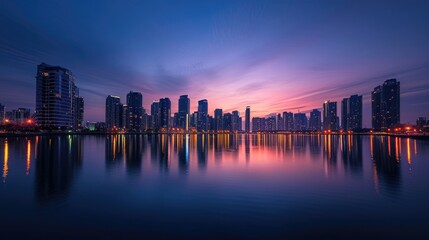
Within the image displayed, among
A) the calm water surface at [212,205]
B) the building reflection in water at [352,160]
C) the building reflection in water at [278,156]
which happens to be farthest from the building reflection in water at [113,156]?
the building reflection in water at [352,160]

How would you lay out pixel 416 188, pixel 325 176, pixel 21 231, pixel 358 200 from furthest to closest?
1. pixel 325 176
2. pixel 416 188
3. pixel 358 200
4. pixel 21 231

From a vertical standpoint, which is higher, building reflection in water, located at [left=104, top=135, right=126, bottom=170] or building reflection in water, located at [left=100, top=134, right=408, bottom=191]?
building reflection in water, located at [left=104, top=135, right=126, bottom=170]

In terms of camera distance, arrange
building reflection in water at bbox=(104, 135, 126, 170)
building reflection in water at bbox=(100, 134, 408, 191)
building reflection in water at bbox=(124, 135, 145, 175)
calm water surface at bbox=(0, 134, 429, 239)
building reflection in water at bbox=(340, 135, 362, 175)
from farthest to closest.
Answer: building reflection in water at bbox=(104, 135, 126, 170) → building reflection in water at bbox=(340, 135, 362, 175) → building reflection in water at bbox=(100, 134, 408, 191) → building reflection in water at bbox=(124, 135, 145, 175) → calm water surface at bbox=(0, 134, 429, 239)

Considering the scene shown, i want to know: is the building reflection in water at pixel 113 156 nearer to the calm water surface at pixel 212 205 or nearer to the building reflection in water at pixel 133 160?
the building reflection in water at pixel 133 160

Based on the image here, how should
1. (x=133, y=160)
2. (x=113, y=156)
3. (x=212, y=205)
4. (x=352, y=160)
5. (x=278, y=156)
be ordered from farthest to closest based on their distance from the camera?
(x=278, y=156) → (x=113, y=156) → (x=352, y=160) → (x=133, y=160) → (x=212, y=205)

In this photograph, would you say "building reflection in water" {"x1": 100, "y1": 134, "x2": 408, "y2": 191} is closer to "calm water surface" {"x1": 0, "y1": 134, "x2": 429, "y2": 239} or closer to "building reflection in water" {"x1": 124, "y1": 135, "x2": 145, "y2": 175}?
"building reflection in water" {"x1": 124, "y1": 135, "x2": 145, "y2": 175}

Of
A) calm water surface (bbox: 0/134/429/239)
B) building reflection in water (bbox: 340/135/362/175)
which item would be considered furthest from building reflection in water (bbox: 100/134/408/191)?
calm water surface (bbox: 0/134/429/239)

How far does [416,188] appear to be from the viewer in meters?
23.2

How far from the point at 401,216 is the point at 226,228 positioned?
1106 centimetres

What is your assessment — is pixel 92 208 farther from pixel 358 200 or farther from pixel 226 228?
pixel 358 200

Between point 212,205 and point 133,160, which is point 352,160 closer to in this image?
point 212,205

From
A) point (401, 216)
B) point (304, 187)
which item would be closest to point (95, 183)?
point (304, 187)

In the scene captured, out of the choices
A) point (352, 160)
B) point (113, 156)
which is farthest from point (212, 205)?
point (113, 156)

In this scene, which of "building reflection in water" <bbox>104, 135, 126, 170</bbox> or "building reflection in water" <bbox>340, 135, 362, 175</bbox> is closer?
"building reflection in water" <bbox>340, 135, 362, 175</bbox>
